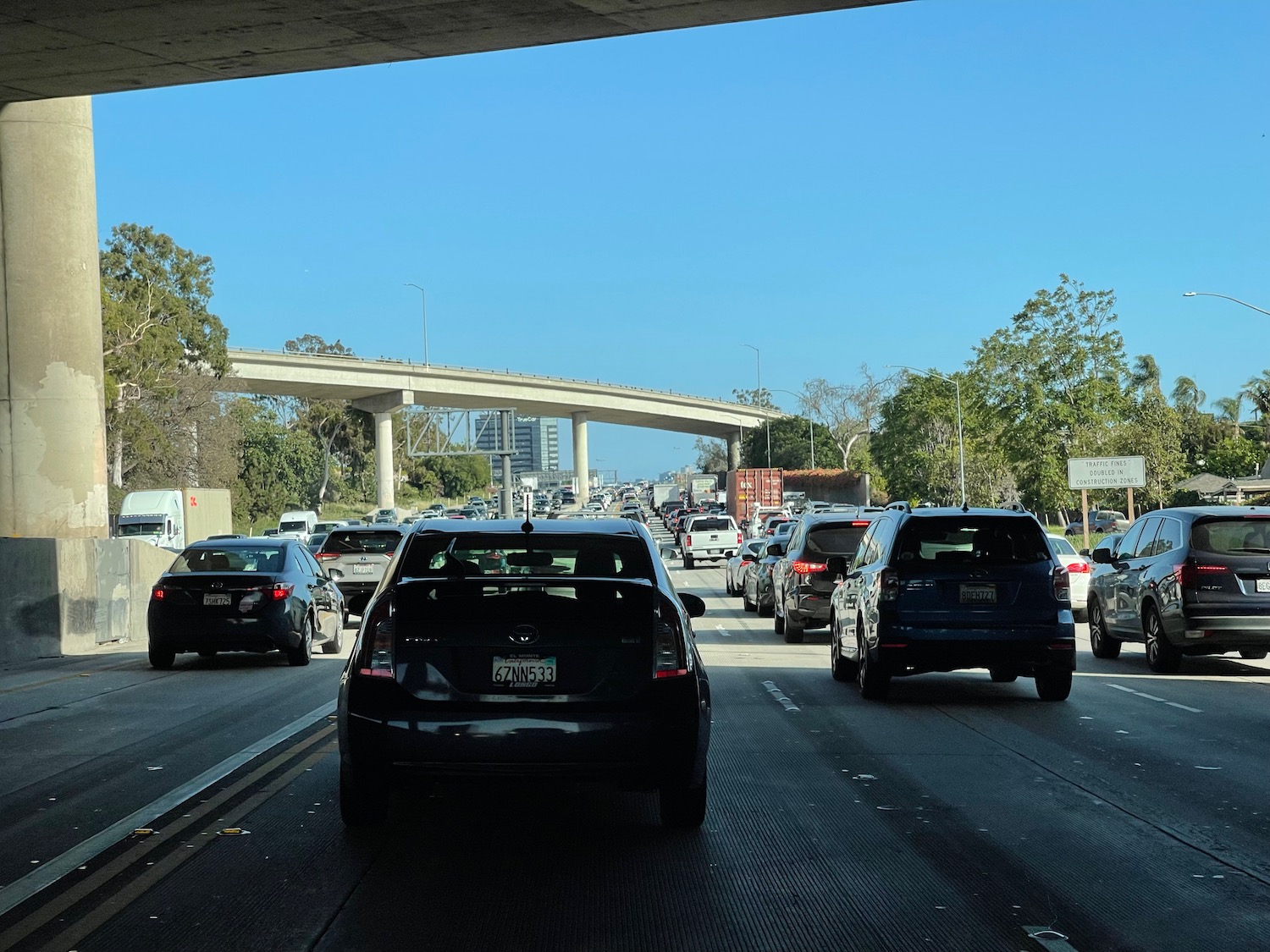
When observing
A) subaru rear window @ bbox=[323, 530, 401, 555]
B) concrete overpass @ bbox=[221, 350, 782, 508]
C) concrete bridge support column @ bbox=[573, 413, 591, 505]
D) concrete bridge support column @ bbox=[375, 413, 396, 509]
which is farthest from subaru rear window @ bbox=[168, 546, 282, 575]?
concrete bridge support column @ bbox=[573, 413, 591, 505]

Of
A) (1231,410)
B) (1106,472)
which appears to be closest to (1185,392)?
(1231,410)

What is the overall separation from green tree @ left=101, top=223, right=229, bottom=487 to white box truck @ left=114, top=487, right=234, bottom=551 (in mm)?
10988

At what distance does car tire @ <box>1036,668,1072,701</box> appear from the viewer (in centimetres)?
1290

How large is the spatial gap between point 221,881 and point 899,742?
5.59m

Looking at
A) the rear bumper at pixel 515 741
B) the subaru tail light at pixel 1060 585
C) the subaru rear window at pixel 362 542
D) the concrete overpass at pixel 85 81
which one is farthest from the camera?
the subaru rear window at pixel 362 542

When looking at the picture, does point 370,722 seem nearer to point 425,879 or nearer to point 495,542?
point 425,879

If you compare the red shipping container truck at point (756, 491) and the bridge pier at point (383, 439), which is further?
the bridge pier at point (383, 439)

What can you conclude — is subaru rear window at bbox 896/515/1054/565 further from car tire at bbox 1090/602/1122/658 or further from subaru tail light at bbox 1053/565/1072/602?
car tire at bbox 1090/602/1122/658

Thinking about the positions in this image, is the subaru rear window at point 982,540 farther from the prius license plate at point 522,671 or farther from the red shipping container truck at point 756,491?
the red shipping container truck at point 756,491

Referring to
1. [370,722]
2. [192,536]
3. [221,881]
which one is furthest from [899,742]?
[192,536]

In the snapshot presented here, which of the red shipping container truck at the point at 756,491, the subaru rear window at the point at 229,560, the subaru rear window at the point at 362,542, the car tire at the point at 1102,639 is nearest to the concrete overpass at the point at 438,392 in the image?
the red shipping container truck at the point at 756,491

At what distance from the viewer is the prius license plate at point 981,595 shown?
41.4 ft

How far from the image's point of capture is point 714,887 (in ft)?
20.7

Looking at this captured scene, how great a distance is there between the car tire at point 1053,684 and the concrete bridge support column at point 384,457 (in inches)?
3251
